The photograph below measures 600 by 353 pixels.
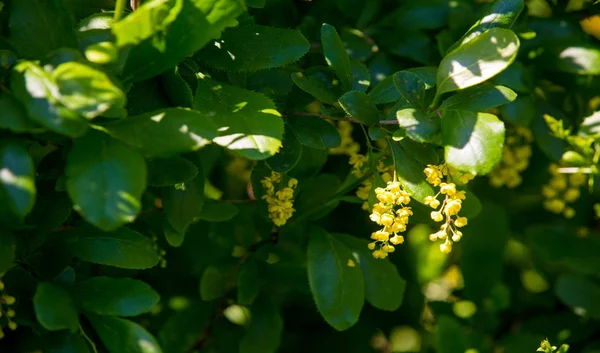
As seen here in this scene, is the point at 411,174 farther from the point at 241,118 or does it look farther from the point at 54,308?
the point at 54,308

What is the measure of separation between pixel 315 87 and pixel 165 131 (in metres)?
0.28

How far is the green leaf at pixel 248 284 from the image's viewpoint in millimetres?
1305

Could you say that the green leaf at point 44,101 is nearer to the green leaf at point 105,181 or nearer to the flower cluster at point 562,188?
the green leaf at point 105,181

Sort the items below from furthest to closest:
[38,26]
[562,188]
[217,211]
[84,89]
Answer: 1. [562,188]
2. [217,211]
3. [38,26]
4. [84,89]

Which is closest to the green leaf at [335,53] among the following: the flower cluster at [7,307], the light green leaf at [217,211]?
the light green leaf at [217,211]

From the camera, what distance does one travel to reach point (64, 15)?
92 cm

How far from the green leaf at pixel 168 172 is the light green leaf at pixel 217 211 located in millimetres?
245

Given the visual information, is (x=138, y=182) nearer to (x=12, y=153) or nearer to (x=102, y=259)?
(x=12, y=153)

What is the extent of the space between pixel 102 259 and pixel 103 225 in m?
0.26

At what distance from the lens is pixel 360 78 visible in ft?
3.70

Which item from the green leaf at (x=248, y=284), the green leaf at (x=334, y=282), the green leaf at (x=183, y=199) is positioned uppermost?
the green leaf at (x=183, y=199)

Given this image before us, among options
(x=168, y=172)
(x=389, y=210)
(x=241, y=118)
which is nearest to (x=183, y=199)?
(x=168, y=172)

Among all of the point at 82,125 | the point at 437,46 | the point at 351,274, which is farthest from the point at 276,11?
the point at 82,125

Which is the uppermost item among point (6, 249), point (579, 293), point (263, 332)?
point (6, 249)
